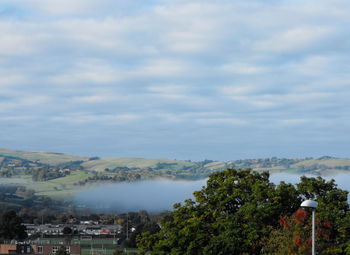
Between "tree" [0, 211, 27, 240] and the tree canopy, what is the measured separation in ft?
442

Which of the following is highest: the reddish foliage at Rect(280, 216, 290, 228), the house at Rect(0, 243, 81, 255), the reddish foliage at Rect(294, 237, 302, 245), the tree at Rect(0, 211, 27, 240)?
the reddish foliage at Rect(280, 216, 290, 228)

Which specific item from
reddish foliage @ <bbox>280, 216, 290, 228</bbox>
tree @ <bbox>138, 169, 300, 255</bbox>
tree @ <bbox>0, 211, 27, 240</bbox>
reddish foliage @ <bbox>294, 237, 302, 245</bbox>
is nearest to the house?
tree @ <bbox>0, 211, 27, 240</bbox>

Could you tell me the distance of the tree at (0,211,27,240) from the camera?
194 metres

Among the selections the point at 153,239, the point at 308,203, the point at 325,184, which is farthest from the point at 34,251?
the point at 308,203

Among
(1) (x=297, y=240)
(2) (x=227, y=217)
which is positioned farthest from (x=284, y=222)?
(2) (x=227, y=217)

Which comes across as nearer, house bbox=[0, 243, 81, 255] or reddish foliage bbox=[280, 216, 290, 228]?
reddish foliage bbox=[280, 216, 290, 228]

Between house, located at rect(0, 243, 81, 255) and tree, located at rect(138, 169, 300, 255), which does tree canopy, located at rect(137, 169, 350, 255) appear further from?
A: house, located at rect(0, 243, 81, 255)

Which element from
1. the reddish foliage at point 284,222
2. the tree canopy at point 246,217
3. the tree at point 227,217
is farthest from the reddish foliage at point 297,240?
the tree at point 227,217

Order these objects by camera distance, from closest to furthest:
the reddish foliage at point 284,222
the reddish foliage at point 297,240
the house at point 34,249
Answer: the reddish foliage at point 297,240, the reddish foliage at point 284,222, the house at point 34,249

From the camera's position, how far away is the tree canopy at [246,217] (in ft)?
183

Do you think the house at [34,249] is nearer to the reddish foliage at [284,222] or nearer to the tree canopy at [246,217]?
the tree canopy at [246,217]

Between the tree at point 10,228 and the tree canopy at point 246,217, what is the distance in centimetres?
13458

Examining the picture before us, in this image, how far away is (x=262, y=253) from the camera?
188ft

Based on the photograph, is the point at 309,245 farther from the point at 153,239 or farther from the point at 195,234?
the point at 153,239
